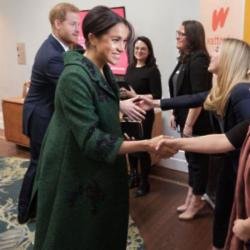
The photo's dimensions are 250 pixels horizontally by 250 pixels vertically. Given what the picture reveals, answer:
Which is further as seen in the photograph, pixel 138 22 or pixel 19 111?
pixel 19 111

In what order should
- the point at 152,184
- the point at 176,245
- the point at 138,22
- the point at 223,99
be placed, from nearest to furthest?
the point at 223,99 < the point at 176,245 < the point at 152,184 < the point at 138,22

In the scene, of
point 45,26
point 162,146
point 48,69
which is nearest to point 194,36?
point 48,69

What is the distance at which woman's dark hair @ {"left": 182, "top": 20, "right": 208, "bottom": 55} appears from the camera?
8.27ft

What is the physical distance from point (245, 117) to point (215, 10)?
1503mm

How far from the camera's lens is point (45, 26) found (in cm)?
444

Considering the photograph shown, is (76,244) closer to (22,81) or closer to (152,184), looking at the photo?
(152,184)

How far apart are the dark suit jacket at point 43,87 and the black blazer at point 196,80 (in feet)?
3.00

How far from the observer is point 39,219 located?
1499 millimetres

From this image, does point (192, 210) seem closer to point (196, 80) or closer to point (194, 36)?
point (196, 80)

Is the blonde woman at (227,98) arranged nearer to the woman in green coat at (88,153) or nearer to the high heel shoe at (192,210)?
the woman in green coat at (88,153)

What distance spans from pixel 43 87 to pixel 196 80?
1044 mm

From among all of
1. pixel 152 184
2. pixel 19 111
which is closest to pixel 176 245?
pixel 152 184

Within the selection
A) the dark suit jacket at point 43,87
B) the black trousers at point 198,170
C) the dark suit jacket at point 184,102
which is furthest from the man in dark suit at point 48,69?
the black trousers at point 198,170

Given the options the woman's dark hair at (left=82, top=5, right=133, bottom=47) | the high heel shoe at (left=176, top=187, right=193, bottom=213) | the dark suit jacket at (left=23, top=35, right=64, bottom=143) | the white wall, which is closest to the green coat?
the woman's dark hair at (left=82, top=5, right=133, bottom=47)
